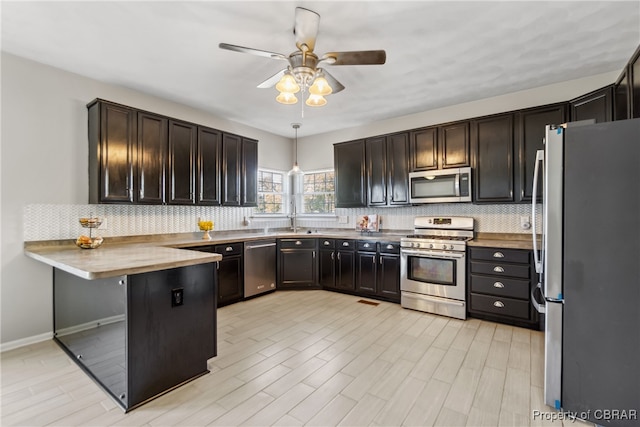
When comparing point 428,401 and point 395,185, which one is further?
point 395,185

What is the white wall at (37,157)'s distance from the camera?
2.80 meters

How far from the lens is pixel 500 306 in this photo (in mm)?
3344

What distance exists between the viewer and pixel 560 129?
1890 mm

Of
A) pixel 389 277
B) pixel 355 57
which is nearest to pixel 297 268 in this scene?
pixel 389 277

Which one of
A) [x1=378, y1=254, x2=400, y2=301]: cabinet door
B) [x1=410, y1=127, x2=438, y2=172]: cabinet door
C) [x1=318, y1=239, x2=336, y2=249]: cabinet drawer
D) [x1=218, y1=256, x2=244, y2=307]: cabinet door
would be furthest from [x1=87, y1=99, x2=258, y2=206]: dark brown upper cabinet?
[x1=410, y1=127, x2=438, y2=172]: cabinet door

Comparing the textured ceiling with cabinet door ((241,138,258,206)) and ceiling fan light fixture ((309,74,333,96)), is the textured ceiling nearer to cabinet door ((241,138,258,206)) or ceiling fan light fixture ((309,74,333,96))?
ceiling fan light fixture ((309,74,333,96))

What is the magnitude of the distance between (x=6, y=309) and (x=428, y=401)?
3797mm

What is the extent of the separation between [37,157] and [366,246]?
154 inches

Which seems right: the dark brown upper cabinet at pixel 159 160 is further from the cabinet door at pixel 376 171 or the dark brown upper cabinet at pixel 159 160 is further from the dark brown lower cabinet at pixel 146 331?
the cabinet door at pixel 376 171

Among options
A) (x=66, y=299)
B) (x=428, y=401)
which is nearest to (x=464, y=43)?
(x=428, y=401)

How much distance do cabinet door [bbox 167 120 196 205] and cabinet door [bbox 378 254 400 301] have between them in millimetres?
2740

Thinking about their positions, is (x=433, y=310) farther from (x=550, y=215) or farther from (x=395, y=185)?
(x=550, y=215)

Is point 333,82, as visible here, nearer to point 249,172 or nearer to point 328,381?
point 328,381

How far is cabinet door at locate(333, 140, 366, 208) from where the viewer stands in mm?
4777
